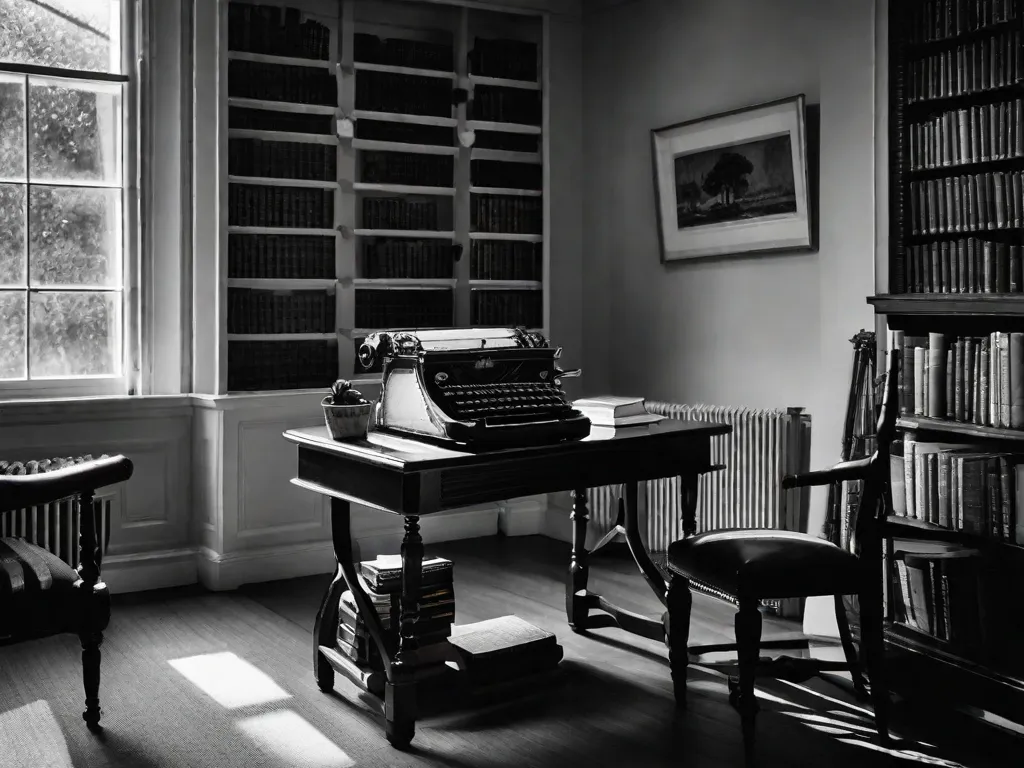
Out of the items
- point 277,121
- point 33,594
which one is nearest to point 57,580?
point 33,594

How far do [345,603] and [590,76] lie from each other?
3.43 m

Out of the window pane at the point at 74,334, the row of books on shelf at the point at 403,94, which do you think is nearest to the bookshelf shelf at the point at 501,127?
the row of books on shelf at the point at 403,94

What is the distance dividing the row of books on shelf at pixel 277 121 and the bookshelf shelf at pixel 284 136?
0.07 feet

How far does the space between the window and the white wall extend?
2439mm

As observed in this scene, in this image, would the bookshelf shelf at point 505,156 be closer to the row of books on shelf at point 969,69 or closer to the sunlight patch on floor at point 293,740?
the row of books on shelf at point 969,69

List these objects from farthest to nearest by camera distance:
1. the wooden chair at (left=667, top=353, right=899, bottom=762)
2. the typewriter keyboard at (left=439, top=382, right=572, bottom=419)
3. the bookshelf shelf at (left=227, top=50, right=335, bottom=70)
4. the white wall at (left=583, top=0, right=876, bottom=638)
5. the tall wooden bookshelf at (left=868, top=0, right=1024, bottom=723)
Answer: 1. the bookshelf shelf at (left=227, top=50, right=335, bottom=70)
2. the white wall at (left=583, top=0, right=876, bottom=638)
3. the tall wooden bookshelf at (left=868, top=0, right=1024, bottom=723)
4. the typewriter keyboard at (left=439, top=382, right=572, bottom=419)
5. the wooden chair at (left=667, top=353, right=899, bottom=762)

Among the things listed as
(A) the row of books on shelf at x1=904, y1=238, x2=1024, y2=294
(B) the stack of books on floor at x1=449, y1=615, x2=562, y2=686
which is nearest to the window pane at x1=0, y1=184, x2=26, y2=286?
(B) the stack of books on floor at x1=449, y1=615, x2=562, y2=686

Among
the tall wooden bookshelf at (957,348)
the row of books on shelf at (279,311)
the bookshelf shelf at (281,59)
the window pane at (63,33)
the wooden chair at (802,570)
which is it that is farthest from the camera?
the row of books on shelf at (279,311)

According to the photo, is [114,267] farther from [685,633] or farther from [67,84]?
[685,633]

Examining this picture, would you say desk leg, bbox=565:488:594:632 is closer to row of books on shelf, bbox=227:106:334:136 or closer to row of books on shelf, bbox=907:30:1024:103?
row of books on shelf, bbox=907:30:1024:103

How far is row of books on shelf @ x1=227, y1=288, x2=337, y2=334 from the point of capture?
184 inches

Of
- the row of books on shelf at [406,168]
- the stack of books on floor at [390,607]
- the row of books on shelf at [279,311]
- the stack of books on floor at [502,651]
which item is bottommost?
the stack of books on floor at [502,651]

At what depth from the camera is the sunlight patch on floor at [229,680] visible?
3207 mm

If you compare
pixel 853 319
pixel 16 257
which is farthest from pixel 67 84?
pixel 853 319
